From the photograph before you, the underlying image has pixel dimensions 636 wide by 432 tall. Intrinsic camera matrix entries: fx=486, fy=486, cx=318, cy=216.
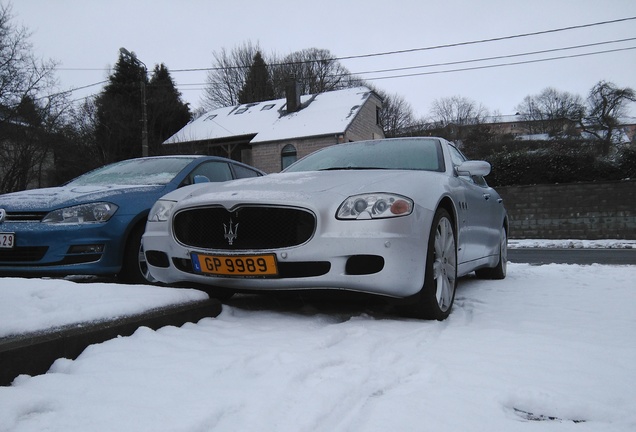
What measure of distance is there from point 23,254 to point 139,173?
1.51 meters

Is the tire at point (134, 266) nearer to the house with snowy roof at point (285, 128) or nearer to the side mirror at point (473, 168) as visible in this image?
the side mirror at point (473, 168)

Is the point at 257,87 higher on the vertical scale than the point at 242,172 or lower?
higher

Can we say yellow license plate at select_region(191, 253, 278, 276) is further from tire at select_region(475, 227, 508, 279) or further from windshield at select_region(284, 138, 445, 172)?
tire at select_region(475, 227, 508, 279)

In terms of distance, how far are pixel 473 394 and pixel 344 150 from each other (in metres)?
2.94

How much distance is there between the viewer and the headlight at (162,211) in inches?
135

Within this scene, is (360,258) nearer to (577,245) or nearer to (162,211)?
(162,211)

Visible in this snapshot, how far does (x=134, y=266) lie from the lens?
4328 mm

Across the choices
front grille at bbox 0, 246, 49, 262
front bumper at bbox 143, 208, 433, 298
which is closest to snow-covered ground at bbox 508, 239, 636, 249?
front bumper at bbox 143, 208, 433, 298

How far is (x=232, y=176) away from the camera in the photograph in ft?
19.4

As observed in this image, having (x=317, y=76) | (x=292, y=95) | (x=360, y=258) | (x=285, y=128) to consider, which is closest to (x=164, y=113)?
(x=292, y=95)

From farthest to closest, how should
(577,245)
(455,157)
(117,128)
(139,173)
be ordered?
(117,128) < (577,245) < (139,173) < (455,157)

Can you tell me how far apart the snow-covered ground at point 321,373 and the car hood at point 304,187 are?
68 cm

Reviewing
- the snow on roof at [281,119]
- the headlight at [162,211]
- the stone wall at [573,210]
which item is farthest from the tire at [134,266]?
the snow on roof at [281,119]

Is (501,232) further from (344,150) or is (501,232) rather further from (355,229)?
(355,229)
